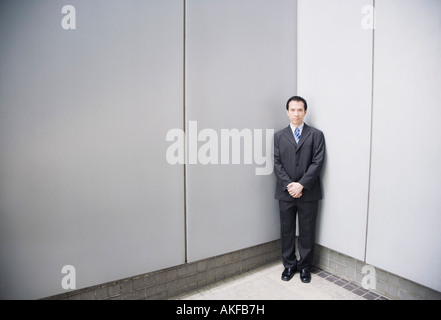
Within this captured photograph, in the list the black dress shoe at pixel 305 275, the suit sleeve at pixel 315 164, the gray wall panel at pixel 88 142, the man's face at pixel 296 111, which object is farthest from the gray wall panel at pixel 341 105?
the gray wall panel at pixel 88 142

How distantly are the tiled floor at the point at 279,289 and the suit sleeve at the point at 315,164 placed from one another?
92 cm

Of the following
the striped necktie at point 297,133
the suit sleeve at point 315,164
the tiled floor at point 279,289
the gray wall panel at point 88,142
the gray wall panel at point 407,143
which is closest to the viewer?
the gray wall panel at point 88,142

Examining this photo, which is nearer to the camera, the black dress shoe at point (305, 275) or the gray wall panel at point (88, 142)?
the gray wall panel at point (88, 142)

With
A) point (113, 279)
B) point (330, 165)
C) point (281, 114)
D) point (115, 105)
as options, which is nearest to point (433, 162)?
point (330, 165)

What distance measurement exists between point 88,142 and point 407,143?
2386mm

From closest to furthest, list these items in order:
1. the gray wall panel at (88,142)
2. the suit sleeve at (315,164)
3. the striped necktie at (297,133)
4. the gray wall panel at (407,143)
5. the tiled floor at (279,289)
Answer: the gray wall panel at (88,142) < the gray wall panel at (407,143) < the tiled floor at (279,289) < the suit sleeve at (315,164) < the striped necktie at (297,133)

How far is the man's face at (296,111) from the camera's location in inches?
94.7

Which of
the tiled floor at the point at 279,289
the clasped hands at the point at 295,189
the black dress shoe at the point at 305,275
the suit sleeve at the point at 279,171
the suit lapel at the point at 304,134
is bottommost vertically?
the tiled floor at the point at 279,289

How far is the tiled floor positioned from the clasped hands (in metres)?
0.84

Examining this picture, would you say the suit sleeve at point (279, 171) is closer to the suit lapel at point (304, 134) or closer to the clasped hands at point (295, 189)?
the clasped hands at point (295, 189)

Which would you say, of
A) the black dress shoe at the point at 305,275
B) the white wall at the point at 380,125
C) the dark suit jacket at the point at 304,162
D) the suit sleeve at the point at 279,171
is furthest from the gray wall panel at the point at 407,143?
the suit sleeve at the point at 279,171

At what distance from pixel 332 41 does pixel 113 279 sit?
283cm

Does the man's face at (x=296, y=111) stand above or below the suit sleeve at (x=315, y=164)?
above

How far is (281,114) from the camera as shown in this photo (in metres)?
2.68
